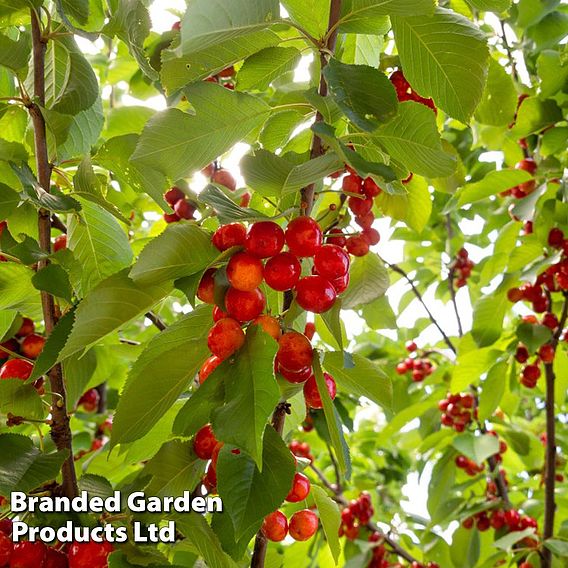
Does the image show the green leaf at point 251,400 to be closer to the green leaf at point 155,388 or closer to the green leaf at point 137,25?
the green leaf at point 155,388

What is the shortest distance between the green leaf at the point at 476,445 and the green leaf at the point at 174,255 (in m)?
1.74

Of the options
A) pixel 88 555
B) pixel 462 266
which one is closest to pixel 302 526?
pixel 88 555

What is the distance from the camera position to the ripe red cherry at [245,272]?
84 centimetres

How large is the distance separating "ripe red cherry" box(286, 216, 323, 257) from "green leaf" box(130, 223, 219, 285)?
0.10m

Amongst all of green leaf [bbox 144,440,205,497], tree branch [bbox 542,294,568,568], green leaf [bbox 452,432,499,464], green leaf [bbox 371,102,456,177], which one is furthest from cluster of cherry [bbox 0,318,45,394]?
tree branch [bbox 542,294,568,568]

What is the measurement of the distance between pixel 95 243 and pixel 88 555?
0.54 meters

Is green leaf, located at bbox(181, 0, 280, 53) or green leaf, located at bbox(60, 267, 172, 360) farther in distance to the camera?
green leaf, located at bbox(60, 267, 172, 360)

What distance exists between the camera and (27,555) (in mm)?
919

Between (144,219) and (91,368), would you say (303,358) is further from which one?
(144,219)

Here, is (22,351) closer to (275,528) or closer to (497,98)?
(275,528)

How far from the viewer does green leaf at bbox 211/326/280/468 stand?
0.73m

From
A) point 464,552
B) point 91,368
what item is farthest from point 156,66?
point 464,552

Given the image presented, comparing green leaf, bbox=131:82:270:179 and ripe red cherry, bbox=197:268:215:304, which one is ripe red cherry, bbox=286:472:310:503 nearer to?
ripe red cherry, bbox=197:268:215:304

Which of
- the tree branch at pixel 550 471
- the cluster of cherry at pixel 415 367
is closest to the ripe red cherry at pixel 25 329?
the tree branch at pixel 550 471
